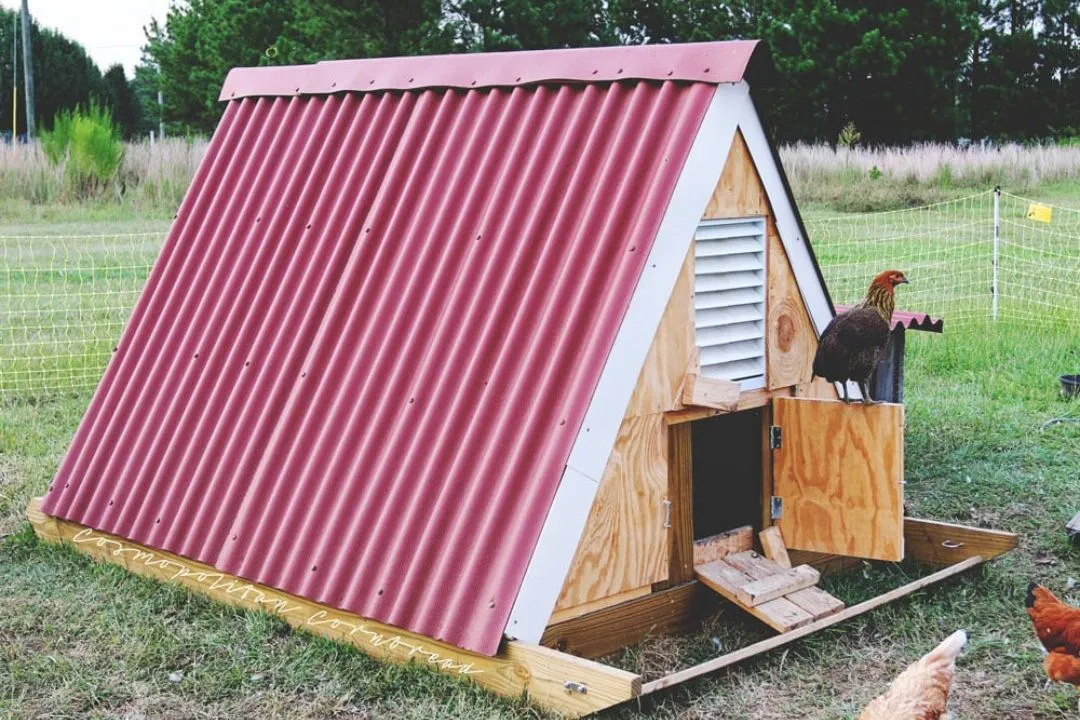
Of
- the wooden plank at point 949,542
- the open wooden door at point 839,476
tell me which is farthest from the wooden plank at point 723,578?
the wooden plank at point 949,542

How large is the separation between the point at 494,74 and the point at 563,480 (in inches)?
86.0

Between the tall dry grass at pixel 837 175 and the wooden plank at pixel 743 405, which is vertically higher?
the tall dry grass at pixel 837 175

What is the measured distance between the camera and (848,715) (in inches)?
185

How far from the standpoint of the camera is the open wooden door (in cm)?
562

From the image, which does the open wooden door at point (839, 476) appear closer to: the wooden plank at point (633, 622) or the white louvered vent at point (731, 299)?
the white louvered vent at point (731, 299)

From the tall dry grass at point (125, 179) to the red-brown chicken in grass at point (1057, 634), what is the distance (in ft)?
59.3

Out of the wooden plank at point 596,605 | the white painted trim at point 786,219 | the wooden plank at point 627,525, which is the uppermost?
the white painted trim at point 786,219

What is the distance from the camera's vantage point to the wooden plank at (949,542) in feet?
19.6

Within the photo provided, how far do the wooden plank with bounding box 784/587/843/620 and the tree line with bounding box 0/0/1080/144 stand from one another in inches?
1014

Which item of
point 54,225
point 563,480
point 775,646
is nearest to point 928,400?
point 775,646

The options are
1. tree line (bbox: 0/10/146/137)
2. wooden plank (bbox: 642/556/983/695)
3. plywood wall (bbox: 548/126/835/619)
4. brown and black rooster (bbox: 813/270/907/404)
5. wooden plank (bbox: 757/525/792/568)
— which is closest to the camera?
wooden plank (bbox: 642/556/983/695)

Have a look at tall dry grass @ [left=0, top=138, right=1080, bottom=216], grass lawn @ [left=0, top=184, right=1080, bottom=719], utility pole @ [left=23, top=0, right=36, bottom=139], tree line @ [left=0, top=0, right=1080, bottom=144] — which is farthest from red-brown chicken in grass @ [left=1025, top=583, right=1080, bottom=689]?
utility pole @ [left=23, top=0, right=36, bottom=139]

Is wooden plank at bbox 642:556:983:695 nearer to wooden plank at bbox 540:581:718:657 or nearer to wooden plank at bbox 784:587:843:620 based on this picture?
wooden plank at bbox 784:587:843:620

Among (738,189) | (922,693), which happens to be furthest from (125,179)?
(922,693)
